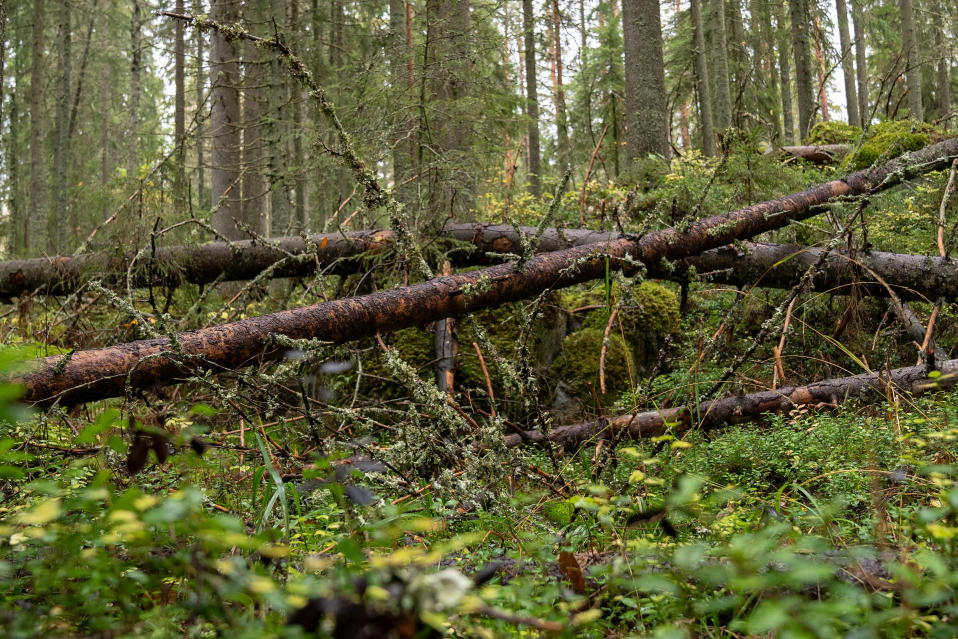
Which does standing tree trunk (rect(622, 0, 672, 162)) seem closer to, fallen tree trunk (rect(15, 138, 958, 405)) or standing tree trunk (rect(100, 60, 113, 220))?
fallen tree trunk (rect(15, 138, 958, 405))

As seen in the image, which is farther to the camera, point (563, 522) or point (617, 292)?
point (617, 292)

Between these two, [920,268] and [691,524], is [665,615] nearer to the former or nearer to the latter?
[691,524]

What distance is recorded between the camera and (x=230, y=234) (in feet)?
34.1

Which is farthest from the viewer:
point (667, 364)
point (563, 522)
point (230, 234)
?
point (230, 234)

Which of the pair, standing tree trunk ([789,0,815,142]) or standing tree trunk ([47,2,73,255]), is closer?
standing tree trunk ([47,2,73,255])

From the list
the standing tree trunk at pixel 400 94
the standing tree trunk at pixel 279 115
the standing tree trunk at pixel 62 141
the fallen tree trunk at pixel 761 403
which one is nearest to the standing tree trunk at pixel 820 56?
the fallen tree trunk at pixel 761 403

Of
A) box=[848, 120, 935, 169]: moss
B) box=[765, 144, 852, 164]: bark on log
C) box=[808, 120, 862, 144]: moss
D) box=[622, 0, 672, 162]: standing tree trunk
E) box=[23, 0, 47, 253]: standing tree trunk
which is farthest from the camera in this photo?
box=[23, 0, 47, 253]: standing tree trunk

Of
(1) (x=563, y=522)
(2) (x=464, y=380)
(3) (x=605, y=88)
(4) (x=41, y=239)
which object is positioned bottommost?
(1) (x=563, y=522)

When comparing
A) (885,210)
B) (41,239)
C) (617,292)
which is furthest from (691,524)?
(41,239)

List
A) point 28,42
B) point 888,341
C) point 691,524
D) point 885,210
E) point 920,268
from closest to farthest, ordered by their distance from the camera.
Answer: point 691,524 → point 920,268 → point 888,341 → point 885,210 → point 28,42

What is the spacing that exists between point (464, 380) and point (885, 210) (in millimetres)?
6432

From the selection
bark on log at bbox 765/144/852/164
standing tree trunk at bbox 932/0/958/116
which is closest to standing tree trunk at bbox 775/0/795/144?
standing tree trunk at bbox 932/0/958/116

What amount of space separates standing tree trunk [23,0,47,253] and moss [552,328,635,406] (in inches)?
547

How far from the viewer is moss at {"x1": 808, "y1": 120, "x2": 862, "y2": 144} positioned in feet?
43.7
